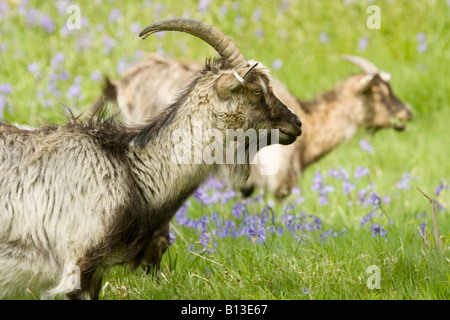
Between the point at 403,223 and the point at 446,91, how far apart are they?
4.64 metres

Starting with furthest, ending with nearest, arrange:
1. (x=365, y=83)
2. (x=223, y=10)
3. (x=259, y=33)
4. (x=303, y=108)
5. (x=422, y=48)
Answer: (x=223, y=10) → (x=259, y=33) → (x=422, y=48) → (x=365, y=83) → (x=303, y=108)

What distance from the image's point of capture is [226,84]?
421 centimetres

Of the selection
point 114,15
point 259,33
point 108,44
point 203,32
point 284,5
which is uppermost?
point 284,5

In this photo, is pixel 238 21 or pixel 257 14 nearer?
pixel 238 21

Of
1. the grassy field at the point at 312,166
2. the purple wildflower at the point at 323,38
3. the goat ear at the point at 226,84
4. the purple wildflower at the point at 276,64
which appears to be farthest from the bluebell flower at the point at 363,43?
the goat ear at the point at 226,84

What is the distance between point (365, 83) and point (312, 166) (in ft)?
4.09

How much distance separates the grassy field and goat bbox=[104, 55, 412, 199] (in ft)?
0.84

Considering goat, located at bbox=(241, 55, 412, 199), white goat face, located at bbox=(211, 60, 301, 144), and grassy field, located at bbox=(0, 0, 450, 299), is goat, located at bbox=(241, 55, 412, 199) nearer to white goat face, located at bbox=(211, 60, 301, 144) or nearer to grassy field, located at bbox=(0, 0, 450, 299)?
grassy field, located at bbox=(0, 0, 450, 299)

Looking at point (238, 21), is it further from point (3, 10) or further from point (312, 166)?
point (3, 10)

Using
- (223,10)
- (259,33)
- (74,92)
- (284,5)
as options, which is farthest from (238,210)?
(284,5)

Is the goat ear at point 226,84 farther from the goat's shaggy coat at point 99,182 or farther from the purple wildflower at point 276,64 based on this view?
the purple wildflower at point 276,64

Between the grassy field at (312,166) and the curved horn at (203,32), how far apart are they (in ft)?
2.64

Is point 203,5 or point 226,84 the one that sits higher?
point 203,5
